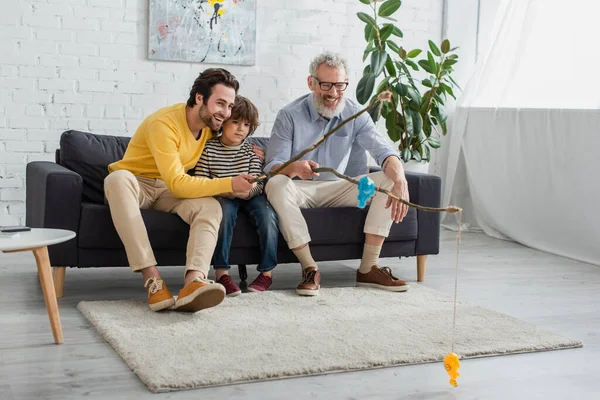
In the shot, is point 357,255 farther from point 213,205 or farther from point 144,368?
point 144,368

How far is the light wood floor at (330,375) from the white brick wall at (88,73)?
0.97 meters

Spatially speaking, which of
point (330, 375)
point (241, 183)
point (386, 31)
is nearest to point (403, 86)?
point (386, 31)

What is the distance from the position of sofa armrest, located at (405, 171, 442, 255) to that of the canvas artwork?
1.80m

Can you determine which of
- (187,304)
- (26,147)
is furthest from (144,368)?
(26,147)

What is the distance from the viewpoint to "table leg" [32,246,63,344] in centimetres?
248

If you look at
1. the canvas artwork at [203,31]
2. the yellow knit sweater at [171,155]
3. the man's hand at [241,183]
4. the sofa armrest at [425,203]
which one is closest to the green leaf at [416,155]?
the canvas artwork at [203,31]

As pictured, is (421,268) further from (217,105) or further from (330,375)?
(330,375)

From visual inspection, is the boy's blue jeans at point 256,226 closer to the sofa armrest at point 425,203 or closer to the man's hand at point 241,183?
the man's hand at point 241,183

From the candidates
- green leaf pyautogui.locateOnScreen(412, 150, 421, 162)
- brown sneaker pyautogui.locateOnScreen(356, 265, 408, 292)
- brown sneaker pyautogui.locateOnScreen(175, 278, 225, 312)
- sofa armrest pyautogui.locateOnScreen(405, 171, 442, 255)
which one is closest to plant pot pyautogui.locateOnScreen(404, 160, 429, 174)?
green leaf pyautogui.locateOnScreen(412, 150, 421, 162)

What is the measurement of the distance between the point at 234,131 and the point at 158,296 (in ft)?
2.67

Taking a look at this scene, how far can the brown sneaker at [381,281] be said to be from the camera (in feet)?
11.4

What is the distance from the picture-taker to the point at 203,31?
16.2 ft

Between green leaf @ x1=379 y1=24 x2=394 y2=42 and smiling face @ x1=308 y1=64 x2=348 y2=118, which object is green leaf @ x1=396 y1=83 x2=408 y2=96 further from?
smiling face @ x1=308 y1=64 x2=348 y2=118

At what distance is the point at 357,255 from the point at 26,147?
7.33ft
